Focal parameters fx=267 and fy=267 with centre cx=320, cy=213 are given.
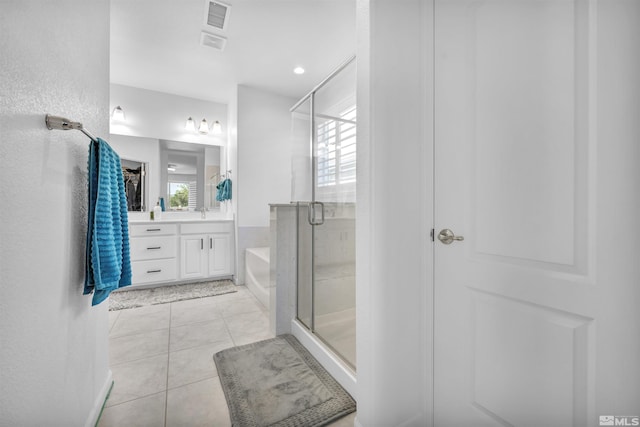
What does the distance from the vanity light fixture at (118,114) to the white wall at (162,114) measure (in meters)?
0.06

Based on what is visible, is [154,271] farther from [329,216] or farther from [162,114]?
[329,216]

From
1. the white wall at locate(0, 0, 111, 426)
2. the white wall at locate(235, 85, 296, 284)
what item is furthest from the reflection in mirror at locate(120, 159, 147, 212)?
the white wall at locate(0, 0, 111, 426)

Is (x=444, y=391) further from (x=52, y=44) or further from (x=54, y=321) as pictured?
(x=52, y=44)

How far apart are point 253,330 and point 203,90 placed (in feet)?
10.3

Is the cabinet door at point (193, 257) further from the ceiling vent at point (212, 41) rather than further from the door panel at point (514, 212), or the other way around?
the door panel at point (514, 212)

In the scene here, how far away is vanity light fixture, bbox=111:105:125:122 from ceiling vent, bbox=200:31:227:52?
160 cm

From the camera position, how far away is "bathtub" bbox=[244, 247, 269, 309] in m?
2.75

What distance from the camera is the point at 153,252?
3.23 metres

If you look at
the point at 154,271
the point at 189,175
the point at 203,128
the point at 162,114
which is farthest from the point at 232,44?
the point at 154,271

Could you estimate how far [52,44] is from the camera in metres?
0.83

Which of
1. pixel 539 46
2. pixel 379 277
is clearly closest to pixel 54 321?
pixel 379 277

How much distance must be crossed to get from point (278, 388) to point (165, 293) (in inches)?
90.2

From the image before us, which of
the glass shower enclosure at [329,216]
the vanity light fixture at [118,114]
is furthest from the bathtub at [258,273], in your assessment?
the vanity light fixture at [118,114]

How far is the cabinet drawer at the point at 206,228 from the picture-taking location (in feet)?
11.1
